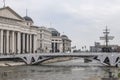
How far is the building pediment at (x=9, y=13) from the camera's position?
491 ft

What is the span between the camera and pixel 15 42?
15862cm

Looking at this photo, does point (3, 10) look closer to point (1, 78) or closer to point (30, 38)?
point (30, 38)

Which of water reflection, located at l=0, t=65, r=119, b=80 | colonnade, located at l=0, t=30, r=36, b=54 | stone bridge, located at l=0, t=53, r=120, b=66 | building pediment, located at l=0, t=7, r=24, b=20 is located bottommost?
water reflection, located at l=0, t=65, r=119, b=80

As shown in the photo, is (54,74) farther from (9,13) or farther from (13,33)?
(9,13)

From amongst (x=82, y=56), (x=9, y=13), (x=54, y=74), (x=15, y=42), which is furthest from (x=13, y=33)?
(x=54, y=74)

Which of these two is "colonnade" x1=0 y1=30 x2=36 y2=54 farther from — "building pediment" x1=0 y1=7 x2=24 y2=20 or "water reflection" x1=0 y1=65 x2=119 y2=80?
"water reflection" x1=0 y1=65 x2=119 y2=80

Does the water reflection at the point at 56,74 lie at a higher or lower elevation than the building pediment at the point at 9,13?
lower

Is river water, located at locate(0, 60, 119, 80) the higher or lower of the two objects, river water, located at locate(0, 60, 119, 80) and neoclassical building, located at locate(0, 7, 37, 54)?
the lower

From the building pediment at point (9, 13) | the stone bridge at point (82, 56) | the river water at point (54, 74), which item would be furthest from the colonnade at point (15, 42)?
the river water at point (54, 74)

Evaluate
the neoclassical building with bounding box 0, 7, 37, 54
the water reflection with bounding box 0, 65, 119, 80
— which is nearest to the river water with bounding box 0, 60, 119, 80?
the water reflection with bounding box 0, 65, 119, 80

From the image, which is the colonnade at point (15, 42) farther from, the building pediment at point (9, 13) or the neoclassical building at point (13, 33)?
the building pediment at point (9, 13)

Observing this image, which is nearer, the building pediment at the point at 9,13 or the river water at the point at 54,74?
the river water at the point at 54,74

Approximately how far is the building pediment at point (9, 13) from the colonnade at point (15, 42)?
5.85m

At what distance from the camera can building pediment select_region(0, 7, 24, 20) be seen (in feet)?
491
